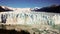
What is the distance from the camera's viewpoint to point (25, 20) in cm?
247

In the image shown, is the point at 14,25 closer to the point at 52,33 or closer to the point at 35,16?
the point at 35,16

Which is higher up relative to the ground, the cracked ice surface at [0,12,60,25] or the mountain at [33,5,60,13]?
the mountain at [33,5,60,13]

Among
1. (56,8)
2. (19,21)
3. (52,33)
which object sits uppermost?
(56,8)

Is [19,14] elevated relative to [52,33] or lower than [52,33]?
elevated

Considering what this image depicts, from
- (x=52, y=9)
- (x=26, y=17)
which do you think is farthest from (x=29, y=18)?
(x=52, y=9)

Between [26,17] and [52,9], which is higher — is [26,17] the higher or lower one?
the lower one

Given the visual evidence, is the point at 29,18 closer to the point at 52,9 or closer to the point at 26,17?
the point at 26,17

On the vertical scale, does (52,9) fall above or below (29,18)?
above

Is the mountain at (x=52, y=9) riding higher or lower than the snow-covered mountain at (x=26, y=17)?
higher

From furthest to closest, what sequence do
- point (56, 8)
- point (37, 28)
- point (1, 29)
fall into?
point (56, 8) → point (37, 28) → point (1, 29)

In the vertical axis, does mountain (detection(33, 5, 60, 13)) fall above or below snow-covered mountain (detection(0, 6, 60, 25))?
above

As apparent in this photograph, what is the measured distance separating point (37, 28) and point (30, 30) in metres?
0.14

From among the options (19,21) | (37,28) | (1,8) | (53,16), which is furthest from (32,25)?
(1,8)

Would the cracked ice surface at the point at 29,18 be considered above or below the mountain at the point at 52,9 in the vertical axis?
below
